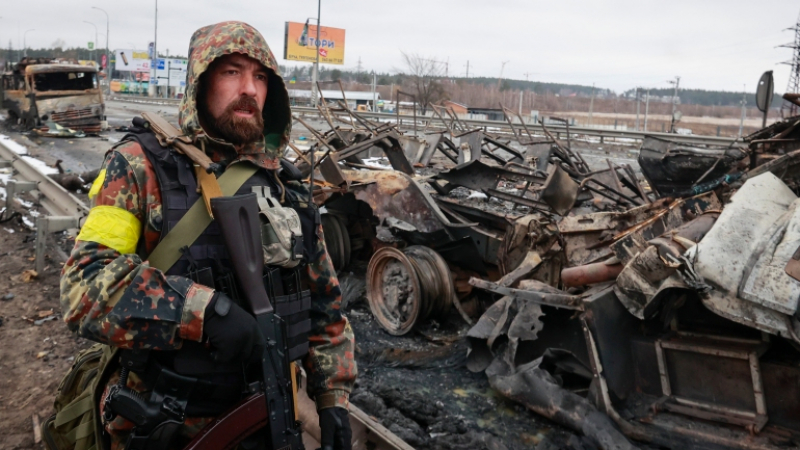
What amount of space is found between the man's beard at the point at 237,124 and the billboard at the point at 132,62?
81.6 metres

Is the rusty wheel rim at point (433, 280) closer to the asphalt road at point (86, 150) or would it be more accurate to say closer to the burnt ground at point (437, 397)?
the burnt ground at point (437, 397)

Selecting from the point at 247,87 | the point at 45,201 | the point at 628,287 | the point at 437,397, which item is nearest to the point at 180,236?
the point at 247,87

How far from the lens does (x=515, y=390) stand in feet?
13.3

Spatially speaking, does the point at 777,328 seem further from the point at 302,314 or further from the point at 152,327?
the point at 152,327

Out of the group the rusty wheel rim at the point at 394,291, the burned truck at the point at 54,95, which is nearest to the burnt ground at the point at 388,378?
the rusty wheel rim at the point at 394,291

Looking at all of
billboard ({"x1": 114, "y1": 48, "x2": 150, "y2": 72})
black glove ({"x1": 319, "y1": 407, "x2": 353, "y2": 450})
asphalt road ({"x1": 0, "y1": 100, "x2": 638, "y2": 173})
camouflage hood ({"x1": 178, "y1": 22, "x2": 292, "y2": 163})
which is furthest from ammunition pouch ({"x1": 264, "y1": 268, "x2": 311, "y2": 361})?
billboard ({"x1": 114, "y1": 48, "x2": 150, "y2": 72})

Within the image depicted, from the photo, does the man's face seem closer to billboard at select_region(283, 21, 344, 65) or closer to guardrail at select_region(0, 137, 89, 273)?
guardrail at select_region(0, 137, 89, 273)

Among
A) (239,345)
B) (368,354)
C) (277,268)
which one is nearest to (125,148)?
(277,268)

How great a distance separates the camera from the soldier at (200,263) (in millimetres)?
1699

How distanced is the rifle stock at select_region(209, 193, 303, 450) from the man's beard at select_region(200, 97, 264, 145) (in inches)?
11.8

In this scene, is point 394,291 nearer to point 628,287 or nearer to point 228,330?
point 628,287

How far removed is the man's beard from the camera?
209 cm

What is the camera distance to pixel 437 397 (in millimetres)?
4395

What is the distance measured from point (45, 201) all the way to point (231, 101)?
7.23 meters
